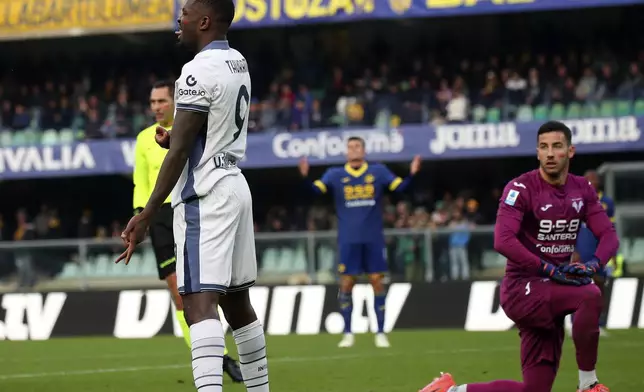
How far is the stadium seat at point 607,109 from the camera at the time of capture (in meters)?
27.2

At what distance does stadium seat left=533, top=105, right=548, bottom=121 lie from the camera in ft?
90.8

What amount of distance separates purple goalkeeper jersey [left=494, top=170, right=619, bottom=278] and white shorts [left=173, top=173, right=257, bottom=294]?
150 cm

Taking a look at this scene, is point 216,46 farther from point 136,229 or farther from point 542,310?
point 542,310

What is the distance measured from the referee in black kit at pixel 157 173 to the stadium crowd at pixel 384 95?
18333mm

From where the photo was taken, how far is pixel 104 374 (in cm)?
1172

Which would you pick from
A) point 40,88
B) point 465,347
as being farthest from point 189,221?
point 40,88

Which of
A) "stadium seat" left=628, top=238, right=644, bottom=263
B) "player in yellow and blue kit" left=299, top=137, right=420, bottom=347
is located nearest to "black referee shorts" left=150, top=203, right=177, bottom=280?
"player in yellow and blue kit" left=299, top=137, right=420, bottom=347

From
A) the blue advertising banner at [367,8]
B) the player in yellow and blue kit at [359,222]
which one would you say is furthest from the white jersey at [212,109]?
the blue advertising banner at [367,8]

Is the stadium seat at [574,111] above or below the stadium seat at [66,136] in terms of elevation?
above

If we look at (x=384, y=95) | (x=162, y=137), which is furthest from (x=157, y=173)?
(x=384, y=95)

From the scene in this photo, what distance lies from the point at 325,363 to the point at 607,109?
54.4 ft

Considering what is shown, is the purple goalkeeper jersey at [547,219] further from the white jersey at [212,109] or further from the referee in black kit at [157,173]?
the referee in black kit at [157,173]

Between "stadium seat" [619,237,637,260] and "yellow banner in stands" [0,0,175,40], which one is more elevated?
"yellow banner in stands" [0,0,175,40]

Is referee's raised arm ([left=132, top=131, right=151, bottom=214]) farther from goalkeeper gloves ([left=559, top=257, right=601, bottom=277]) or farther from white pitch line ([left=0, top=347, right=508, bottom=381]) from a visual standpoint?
goalkeeper gloves ([left=559, top=257, right=601, bottom=277])
